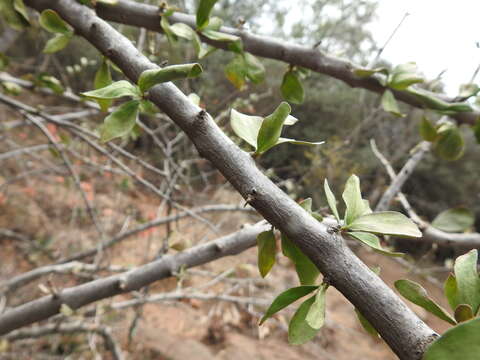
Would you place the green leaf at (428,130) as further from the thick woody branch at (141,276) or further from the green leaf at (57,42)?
the green leaf at (57,42)

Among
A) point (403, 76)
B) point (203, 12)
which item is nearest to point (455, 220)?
point (403, 76)

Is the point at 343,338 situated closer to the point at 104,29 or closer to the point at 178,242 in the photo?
the point at 178,242

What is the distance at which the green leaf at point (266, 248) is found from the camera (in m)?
0.27

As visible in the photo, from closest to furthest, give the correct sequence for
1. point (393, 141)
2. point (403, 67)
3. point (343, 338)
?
point (403, 67) → point (343, 338) → point (393, 141)

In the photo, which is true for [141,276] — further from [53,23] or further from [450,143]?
[450,143]

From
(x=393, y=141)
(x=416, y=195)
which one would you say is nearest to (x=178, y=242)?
(x=393, y=141)

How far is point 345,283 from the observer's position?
7.5 inches

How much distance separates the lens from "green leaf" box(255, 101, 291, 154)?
0.24 m

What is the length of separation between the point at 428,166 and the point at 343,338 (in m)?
2.45

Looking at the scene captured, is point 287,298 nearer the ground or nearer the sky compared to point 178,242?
nearer the sky

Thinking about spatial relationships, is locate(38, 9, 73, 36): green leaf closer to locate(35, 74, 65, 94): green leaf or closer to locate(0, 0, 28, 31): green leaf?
locate(0, 0, 28, 31): green leaf

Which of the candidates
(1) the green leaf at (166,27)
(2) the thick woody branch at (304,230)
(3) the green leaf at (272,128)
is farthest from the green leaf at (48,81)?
(3) the green leaf at (272,128)

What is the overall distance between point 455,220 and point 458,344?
0.45 m

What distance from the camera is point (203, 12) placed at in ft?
1.26
